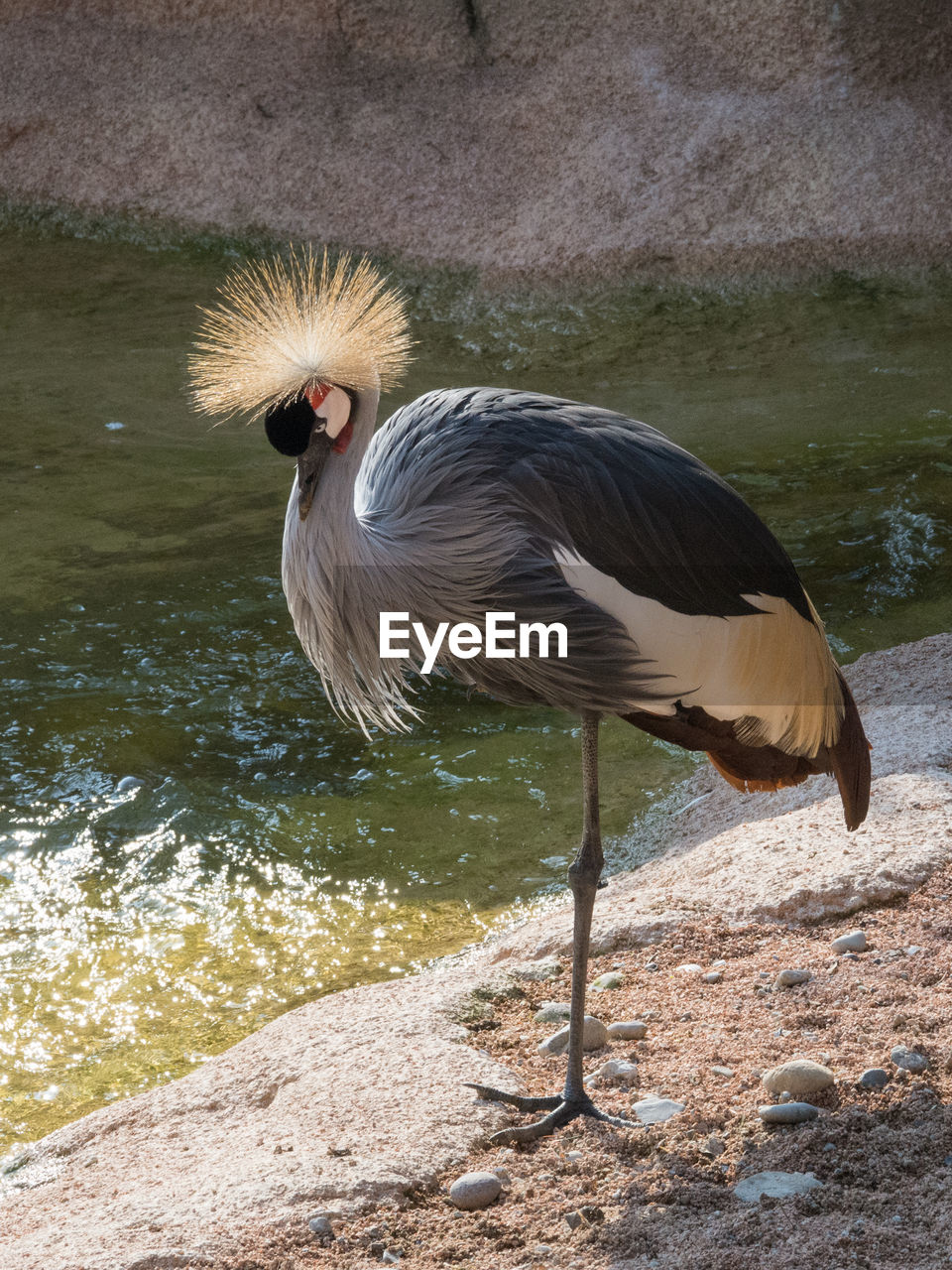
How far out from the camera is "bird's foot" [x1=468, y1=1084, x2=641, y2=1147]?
7.86 ft

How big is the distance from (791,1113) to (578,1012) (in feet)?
1.35

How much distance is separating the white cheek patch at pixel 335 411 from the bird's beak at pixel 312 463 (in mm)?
18

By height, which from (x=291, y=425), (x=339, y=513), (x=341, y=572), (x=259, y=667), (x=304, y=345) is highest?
(x=304, y=345)

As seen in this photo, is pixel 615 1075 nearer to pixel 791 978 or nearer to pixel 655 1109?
pixel 655 1109

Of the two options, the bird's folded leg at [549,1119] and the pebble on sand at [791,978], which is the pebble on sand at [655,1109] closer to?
the bird's folded leg at [549,1119]

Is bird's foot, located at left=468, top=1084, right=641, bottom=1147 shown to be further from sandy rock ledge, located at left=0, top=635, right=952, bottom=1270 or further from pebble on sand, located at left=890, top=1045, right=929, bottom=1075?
pebble on sand, located at left=890, top=1045, right=929, bottom=1075

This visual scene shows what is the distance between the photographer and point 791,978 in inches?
107

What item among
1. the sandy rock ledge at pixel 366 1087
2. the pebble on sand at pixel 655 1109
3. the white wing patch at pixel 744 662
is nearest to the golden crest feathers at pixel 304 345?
the white wing patch at pixel 744 662

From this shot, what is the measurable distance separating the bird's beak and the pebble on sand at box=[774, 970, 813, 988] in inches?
49.7

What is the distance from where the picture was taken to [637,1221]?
6.84 feet

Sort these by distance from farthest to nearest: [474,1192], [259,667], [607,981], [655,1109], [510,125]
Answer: [510,125], [259,667], [607,981], [655,1109], [474,1192]

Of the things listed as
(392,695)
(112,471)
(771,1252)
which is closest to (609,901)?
(392,695)

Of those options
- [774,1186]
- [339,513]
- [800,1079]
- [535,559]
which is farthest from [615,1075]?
[339,513]

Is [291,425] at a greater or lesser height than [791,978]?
greater
